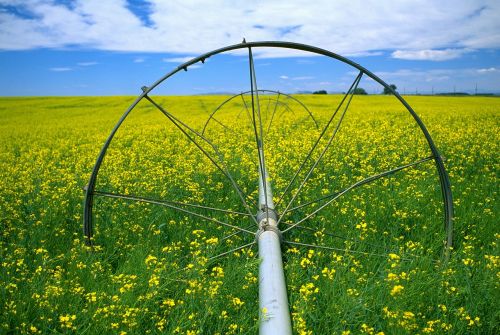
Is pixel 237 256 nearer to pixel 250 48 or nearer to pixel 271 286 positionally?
pixel 271 286

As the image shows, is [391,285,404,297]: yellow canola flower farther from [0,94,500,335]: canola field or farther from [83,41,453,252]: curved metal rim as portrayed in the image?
[83,41,453,252]: curved metal rim

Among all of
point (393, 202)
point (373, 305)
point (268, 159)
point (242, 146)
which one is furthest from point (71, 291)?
point (242, 146)

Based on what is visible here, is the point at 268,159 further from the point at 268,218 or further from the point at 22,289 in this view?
the point at 22,289

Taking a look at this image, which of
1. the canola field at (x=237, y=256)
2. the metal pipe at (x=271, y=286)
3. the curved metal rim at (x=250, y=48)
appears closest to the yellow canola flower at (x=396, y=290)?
the canola field at (x=237, y=256)

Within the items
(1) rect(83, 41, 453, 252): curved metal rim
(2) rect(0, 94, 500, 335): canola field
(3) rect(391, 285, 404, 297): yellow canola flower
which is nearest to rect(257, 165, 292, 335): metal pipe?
(2) rect(0, 94, 500, 335): canola field

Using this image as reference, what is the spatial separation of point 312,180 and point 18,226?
3.19 meters

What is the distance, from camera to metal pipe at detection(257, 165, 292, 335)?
1889 millimetres

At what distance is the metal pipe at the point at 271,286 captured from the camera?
6.20 ft

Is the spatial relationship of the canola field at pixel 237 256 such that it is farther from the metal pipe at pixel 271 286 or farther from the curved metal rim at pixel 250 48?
the curved metal rim at pixel 250 48

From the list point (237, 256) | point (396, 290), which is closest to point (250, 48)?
point (237, 256)

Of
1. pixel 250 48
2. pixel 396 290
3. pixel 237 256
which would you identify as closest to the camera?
pixel 396 290

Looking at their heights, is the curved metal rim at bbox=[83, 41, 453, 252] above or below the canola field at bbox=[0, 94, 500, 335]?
above

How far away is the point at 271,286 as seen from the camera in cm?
218

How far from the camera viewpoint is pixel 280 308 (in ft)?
6.57
